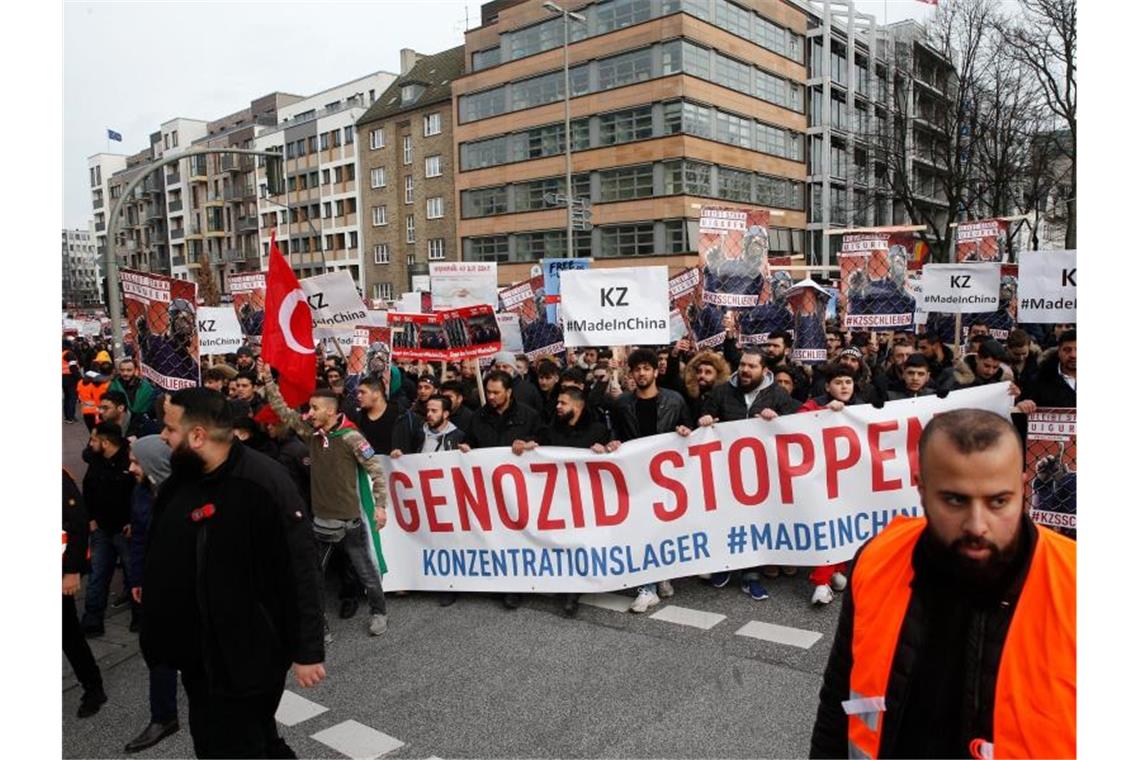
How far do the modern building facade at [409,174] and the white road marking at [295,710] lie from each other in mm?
47487

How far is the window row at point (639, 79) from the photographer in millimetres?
42031

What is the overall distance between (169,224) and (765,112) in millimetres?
65366

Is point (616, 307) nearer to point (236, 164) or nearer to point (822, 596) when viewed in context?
point (822, 596)

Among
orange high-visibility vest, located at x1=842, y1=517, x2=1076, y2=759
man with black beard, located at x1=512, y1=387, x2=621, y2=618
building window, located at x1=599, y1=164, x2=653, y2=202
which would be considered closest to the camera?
orange high-visibility vest, located at x1=842, y1=517, x2=1076, y2=759

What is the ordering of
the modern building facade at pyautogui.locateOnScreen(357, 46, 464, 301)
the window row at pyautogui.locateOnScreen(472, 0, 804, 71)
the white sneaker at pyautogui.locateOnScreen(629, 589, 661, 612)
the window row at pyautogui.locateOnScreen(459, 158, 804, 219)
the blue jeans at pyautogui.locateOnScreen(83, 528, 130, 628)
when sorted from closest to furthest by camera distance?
the white sneaker at pyautogui.locateOnScreen(629, 589, 661, 612) → the blue jeans at pyautogui.locateOnScreen(83, 528, 130, 628) → the window row at pyautogui.locateOnScreen(472, 0, 804, 71) → the window row at pyautogui.locateOnScreen(459, 158, 804, 219) → the modern building facade at pyautogui.locateOnScreen(357, 46, 464, 301)

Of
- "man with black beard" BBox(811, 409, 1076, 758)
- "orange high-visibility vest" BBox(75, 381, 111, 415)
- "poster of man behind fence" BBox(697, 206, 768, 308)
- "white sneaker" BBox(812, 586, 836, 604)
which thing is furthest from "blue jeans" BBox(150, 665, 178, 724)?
"orange high-visibility vest" BBox(75, 381, 111, 415)

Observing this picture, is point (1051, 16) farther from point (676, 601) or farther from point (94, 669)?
point (94, 669)

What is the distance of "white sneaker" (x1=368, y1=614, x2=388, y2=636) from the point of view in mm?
5543

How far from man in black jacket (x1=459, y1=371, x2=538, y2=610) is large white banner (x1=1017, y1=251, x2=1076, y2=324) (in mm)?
5748

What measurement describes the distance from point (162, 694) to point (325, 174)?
64696 mm

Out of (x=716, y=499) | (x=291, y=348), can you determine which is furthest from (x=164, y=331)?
(x=716, y=499)

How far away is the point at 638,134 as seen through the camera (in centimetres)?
4338

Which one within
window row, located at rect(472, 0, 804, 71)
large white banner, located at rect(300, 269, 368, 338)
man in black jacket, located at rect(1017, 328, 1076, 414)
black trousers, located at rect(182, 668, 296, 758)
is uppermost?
window row, located at rect(472, 0, 804, 71)

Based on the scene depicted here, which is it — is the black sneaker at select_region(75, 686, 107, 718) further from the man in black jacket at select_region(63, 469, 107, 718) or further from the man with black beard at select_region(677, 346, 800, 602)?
the man with black beard at select_region(677, 346, 800, 602)
